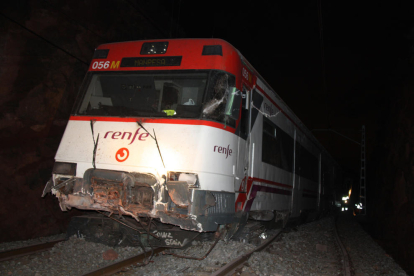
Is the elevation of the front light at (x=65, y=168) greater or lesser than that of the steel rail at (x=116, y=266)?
greater

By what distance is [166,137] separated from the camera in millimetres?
4793

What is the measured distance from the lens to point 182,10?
15219 millimetres

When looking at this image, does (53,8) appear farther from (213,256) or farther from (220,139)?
(213,256)

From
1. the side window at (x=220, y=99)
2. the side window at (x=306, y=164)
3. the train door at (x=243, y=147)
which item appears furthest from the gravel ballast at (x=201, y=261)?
the side window at (x=306, y=164)

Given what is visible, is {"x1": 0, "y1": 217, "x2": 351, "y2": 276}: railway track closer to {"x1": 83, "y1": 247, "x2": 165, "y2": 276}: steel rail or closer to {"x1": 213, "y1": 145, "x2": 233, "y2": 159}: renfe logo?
{"x1": 83, "y1": 247, "x2": 165, "y2": 276}: steel rail

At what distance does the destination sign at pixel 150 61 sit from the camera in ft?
17.5

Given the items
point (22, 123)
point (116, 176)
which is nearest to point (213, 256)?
point (116, 176)

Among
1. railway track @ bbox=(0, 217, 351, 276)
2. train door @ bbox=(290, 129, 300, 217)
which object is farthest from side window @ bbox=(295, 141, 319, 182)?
railway track @ bbox=(0, 217, 351, 276)

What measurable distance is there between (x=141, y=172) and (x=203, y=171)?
886mm

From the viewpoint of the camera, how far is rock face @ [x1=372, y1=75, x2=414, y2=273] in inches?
470

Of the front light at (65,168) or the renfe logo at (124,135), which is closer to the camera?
the renfe logo at (124,135)

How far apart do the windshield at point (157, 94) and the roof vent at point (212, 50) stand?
1.11ft

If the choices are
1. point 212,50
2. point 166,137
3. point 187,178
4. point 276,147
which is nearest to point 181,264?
point 187,178

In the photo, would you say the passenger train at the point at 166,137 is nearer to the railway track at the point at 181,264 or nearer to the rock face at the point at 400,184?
the railway track at the point at 181,264
